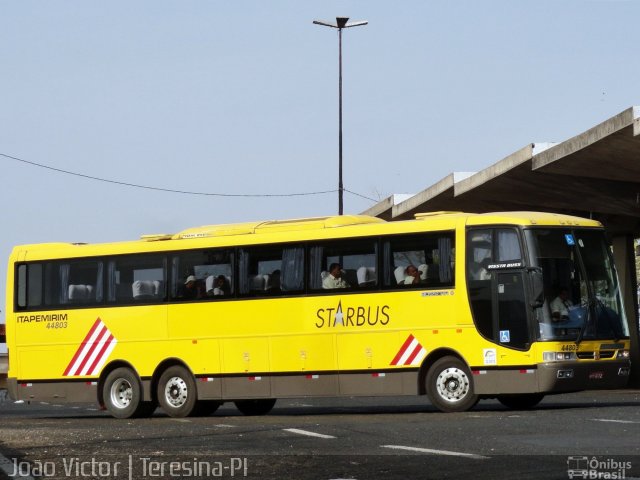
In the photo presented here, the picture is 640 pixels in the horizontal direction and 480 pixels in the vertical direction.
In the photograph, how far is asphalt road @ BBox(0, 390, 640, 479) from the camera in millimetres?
11719

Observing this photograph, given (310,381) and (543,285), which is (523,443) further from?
(310,381)

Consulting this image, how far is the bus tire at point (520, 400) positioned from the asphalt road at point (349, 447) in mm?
1073

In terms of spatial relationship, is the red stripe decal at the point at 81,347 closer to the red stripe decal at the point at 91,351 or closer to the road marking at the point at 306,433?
the red stripe decal at the point at 91,351

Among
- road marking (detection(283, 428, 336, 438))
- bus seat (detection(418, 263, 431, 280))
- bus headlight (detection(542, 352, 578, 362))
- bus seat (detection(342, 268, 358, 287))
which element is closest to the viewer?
road marking (detection(283, 428, 336, 438))

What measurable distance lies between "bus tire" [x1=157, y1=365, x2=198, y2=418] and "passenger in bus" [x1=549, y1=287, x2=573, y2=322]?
6476mm

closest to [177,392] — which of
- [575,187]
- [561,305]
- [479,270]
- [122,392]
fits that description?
[122,392]

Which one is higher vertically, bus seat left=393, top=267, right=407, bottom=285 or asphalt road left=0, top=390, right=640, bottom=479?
bus seat left=393, top=267, right=407, bottom=285

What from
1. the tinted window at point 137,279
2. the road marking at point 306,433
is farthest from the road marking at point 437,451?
the tinted window at point 137,279

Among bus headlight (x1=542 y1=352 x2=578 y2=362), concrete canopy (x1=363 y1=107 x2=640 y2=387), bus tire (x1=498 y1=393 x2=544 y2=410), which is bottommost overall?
bus tire (x1=498 y1=393 x2=544 y2=410)

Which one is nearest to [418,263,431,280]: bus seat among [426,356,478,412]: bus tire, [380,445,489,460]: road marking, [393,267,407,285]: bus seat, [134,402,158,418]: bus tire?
[393,267,407,285]: bus seat

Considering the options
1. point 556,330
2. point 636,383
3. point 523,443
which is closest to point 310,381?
point 556,330

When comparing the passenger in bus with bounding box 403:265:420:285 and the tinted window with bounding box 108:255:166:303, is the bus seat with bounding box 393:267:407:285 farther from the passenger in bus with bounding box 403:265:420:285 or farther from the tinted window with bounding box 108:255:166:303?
the tinted window with bounding box 108:255:166:303

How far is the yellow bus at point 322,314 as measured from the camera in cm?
2173

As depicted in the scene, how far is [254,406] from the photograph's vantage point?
26047 mm
